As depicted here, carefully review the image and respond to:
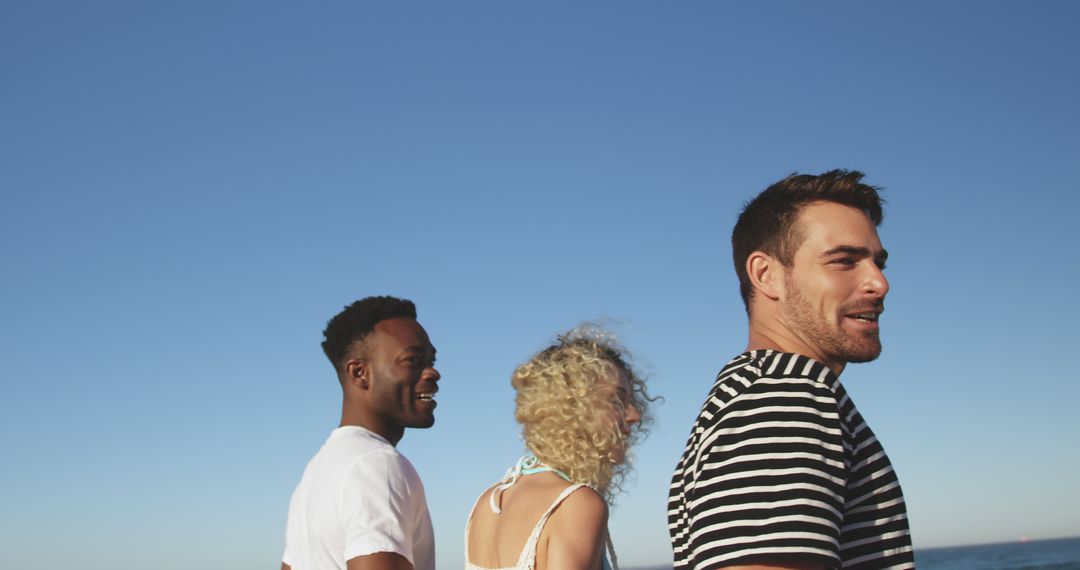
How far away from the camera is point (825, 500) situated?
192 cm

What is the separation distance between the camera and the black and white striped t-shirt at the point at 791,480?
6.23ft

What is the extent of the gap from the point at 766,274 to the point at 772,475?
728mm

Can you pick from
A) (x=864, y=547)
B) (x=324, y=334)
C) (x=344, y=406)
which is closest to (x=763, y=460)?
(x=864, y=547)

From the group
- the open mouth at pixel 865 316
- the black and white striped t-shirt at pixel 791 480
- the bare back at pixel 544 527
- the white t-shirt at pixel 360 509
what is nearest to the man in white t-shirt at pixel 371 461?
the white t-shirt at pixel 360 509

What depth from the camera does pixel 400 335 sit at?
4781 mm

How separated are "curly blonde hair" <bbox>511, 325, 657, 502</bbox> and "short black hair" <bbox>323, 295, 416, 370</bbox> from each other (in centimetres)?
82

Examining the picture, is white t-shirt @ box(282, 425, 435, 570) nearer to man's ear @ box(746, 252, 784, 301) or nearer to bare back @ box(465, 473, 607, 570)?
bare back @ box(465, 473, 607, 570)

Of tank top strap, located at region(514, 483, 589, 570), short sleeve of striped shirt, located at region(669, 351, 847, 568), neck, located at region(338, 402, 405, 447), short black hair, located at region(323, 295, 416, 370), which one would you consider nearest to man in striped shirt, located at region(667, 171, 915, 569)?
short sleeve of striped shirt, located at region(669, 351, 847, 568)

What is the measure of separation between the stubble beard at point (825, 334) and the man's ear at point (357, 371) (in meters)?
2.72

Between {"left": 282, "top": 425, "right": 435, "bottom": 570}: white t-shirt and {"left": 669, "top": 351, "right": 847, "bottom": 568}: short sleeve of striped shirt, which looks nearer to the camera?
{"left": 669, "top": 351, "right": 847, "bottom": 568}: short sleeve of striped shirt

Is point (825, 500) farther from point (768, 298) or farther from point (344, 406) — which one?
point (344, 406)

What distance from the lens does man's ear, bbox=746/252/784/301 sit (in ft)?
8.03

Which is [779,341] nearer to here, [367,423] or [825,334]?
[825,334]

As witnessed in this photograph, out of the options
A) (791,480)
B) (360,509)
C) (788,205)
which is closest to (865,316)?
(788,205)
